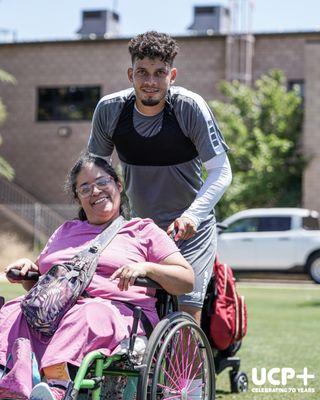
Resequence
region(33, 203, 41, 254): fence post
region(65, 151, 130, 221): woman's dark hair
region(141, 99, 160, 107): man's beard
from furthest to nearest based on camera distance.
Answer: region(33, 203, 41, 254): fence post, region(141, 99, 160, 107): man's beard, region(65, 151, 130, 221): woman's dark hair

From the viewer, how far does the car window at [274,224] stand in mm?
22312

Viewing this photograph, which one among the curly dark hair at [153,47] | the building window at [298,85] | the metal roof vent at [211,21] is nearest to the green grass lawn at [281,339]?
the curly dark hair at [153,47]

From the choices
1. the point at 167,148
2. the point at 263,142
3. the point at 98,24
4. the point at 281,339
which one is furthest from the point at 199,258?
the point at 98,24

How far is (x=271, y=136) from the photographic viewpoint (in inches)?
1082

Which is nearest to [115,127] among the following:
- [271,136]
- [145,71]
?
[145,71]

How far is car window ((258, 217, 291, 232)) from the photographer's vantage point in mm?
22312

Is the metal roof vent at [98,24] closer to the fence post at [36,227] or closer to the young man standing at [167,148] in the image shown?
the fence post at [36,227]

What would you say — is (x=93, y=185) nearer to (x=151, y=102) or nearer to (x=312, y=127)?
(x=151, y=102)

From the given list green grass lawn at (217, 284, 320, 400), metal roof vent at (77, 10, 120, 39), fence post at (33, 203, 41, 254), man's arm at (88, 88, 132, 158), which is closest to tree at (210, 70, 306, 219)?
fence post at (33, 203, 41, 254)

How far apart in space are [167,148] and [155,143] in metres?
0.07

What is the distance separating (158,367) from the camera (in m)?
3.95

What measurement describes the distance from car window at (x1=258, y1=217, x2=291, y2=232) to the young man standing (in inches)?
685

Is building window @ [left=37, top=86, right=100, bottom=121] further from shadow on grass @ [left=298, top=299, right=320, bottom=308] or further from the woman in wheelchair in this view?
the woman in wheelchair

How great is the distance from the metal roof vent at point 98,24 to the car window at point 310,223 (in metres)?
13.9
